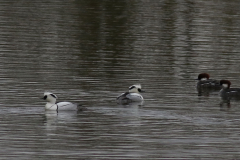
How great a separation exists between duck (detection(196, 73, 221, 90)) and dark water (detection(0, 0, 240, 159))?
387 millimetres

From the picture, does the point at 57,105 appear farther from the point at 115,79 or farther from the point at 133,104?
the point at 115,79

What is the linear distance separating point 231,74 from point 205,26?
828 inches

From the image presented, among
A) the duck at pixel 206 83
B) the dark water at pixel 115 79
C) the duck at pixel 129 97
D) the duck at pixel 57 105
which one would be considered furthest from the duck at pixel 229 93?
the duck at pixel 57 105

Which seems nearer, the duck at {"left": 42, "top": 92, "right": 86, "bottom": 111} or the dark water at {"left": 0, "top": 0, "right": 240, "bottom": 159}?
the dark water at {"left": 0, "top": 0, "right": 240, "bottom": 159}

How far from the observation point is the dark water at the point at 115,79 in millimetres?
21797

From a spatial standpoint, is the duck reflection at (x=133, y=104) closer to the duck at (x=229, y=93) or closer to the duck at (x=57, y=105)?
the duck at (x=57, y=105)

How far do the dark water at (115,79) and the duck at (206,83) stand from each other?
387mm

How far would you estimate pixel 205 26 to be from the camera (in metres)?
57.4

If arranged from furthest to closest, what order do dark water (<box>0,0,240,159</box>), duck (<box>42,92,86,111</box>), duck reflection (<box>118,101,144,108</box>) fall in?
duck reflection (<box>118,101,144,108</box>) → duck (<box>42,92,86,111</box>) → dark water (<box>0,0,240,159</box>)

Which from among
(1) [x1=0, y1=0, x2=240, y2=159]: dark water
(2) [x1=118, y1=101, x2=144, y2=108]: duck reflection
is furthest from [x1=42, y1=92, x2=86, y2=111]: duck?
(2) [x1=118, y1=101, x2=144, y2=108]: duck reflection

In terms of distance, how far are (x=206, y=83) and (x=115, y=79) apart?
3689 millimetres

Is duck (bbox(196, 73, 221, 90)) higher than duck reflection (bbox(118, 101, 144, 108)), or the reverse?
duck (bbox(196, 73, 221, 90))

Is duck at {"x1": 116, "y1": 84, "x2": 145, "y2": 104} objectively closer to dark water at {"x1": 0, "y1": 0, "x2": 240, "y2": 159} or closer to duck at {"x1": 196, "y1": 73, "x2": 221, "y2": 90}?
dark water at {"x1": 0, "y1": 0, "x2": 240, "y2": 159}

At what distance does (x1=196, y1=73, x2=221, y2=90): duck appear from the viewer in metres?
33.2
